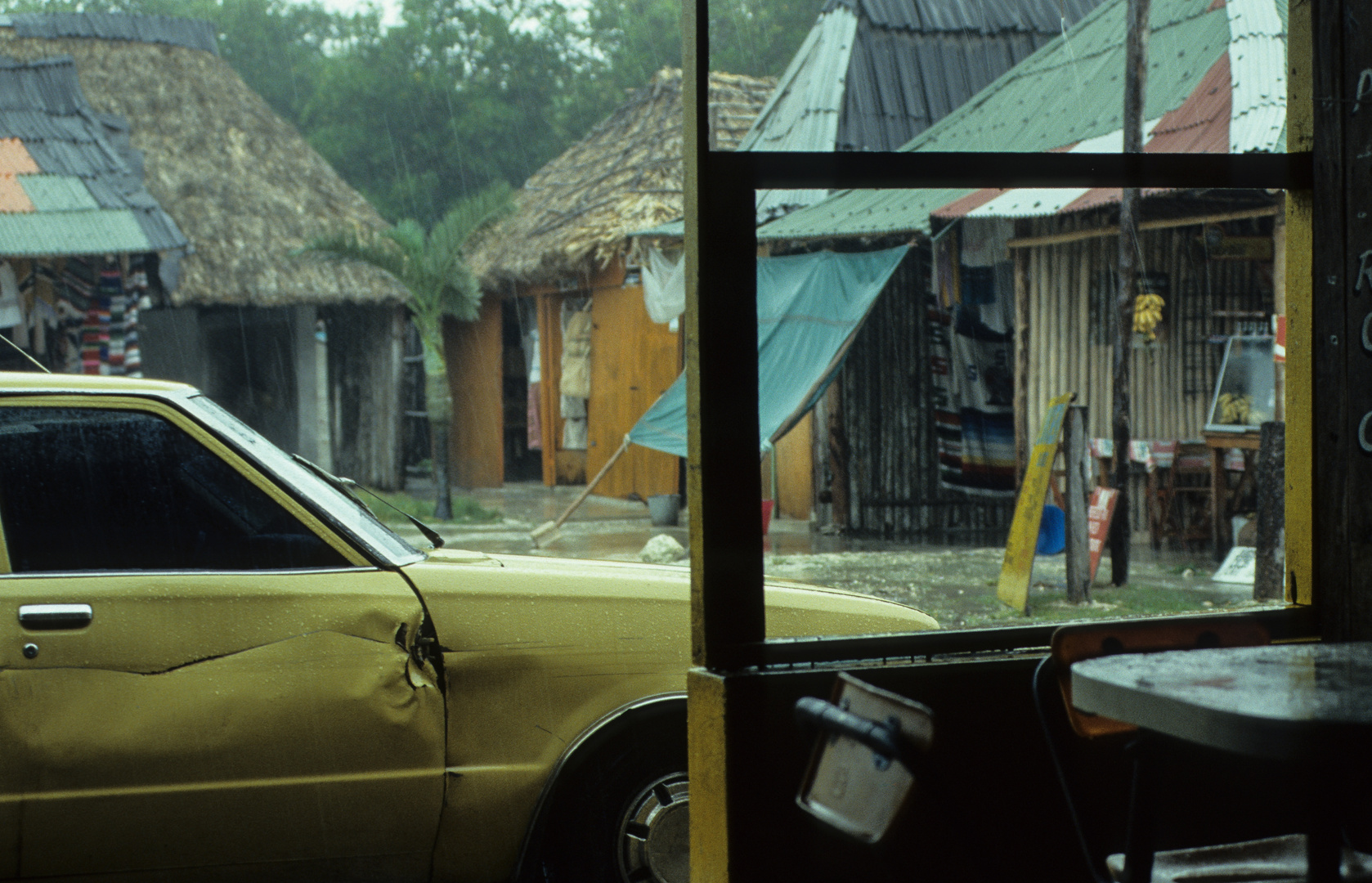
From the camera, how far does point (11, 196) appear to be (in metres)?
11.4

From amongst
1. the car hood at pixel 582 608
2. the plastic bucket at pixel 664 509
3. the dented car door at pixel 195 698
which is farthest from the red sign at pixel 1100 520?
the dented car door at pixel 195 698

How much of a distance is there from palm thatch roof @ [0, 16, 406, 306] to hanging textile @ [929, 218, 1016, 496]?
26.4ft

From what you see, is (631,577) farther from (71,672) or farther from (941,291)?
(941,291)

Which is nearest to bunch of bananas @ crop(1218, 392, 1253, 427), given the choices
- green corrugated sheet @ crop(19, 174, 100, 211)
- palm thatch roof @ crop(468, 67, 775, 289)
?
palm thatch roof @ crop(468, 67, 775, 289)

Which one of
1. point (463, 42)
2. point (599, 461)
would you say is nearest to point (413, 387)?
point (599, 461)

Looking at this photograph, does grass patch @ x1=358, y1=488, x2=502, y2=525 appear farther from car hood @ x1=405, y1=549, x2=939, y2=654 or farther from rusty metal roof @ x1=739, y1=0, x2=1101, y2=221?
car hood @ x1=405, y1=549, x2=939, y2=654

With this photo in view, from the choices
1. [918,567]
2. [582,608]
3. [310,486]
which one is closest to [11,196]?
[918,567]

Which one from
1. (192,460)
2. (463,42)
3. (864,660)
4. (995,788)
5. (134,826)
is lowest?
(134,826)

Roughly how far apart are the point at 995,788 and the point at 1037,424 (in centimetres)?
844

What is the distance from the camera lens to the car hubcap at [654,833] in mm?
3482

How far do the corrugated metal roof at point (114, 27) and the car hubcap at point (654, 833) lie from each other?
17966mm

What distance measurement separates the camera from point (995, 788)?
271 cm

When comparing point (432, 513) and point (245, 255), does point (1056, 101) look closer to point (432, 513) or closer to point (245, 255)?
point (432, 513)

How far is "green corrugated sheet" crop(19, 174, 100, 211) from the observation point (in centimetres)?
1152
